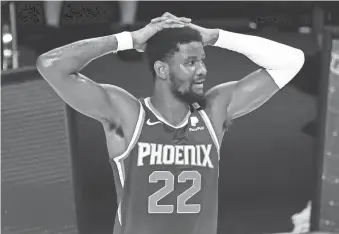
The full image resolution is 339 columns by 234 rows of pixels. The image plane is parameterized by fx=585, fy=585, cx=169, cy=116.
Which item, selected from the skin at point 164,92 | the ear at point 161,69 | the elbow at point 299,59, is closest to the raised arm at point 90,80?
the skin at point 164,92

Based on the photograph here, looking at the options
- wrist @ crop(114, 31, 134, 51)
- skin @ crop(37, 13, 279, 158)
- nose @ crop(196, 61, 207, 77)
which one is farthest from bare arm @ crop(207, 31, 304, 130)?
wrist @ crop(114, 31, 134, 51)

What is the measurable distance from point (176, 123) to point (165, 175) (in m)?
0.21

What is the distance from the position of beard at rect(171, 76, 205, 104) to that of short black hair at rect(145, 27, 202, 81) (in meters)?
0.10

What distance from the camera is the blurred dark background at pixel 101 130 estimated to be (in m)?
2.40

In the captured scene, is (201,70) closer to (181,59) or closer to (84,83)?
(181,59)

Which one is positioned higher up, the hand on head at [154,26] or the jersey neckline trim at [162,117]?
the hand on head at [154,26]

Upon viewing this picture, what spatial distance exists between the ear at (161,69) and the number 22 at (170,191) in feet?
1.24

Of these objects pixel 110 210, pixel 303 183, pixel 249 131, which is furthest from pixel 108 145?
pixel 303 183

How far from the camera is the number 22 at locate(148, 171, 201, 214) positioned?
227cm

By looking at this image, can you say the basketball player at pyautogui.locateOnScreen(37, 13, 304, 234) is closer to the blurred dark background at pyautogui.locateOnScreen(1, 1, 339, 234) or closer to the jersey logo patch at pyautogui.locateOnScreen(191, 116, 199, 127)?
the jersey logo patch at pyautogui.locateOnScreen(191, 116, 199, 127)

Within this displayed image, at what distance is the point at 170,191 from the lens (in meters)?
2.28

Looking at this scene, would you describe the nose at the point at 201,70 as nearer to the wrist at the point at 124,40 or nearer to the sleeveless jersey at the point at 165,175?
the sleeveless jersey at the point at 165,175

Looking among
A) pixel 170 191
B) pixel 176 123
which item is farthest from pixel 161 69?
pixel 170 191

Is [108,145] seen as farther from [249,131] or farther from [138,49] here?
[249,131]
